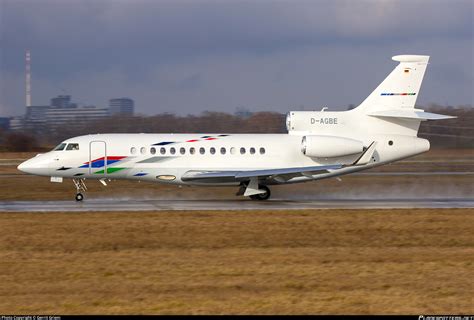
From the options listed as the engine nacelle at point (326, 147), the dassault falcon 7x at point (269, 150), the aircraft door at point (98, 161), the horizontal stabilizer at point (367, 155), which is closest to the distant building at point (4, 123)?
the dassault falcon 7x at point (269, 150)

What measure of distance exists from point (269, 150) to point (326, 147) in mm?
2269

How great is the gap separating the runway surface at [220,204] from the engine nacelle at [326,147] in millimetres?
1851

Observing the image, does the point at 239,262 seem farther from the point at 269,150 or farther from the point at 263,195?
the point at 269,150

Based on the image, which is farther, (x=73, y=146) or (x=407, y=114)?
(x=407, y=114)

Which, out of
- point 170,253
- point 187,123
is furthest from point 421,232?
point 187,123

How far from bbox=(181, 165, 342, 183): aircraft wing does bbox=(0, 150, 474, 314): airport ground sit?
4376 millimetres

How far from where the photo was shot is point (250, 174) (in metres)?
28.5

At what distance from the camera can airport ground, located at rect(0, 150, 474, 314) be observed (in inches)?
489

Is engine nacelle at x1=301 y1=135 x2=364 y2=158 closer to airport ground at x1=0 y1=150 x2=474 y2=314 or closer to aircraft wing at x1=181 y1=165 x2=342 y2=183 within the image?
aircraft wing at x1=181 y1=165 x2=342 y2=183

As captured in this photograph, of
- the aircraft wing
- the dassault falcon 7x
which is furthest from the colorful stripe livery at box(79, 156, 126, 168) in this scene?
the aircraft wing

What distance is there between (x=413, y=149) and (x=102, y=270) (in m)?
18.2

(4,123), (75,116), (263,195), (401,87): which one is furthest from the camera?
(4,123)

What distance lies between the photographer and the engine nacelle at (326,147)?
96.3ft

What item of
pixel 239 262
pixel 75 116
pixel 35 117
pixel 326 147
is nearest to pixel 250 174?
pixel 326 147
